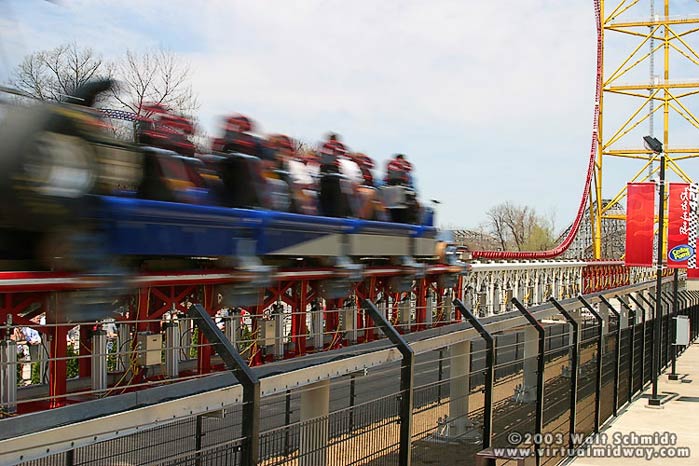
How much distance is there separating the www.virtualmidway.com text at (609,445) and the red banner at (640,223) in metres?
8.33

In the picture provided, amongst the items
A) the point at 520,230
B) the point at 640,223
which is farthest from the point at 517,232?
the point at 640,223

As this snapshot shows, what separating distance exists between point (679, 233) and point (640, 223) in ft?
6.10

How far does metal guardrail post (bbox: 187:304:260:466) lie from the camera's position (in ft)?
14.3

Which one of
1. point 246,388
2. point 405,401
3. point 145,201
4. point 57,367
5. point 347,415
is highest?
point 145,201

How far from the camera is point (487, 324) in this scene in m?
11.3

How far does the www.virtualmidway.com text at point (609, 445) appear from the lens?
31.0ft

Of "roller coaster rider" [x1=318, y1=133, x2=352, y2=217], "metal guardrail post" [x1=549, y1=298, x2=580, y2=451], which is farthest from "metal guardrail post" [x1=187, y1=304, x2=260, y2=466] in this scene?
"metal guardrail post" [x1=549, y1=298, x2=580, y2=451]

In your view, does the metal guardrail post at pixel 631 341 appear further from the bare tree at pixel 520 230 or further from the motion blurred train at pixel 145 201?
the bare tree at pixel 520 230

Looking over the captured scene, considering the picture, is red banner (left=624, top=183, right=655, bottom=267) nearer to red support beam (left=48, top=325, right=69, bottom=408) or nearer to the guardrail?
the guardrail

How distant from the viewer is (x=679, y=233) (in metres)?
18.9

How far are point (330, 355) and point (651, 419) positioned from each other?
358 inches

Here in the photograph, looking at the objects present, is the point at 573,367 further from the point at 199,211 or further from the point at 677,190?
the point at 677,190

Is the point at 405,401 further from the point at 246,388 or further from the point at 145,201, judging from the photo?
the point at 145,201

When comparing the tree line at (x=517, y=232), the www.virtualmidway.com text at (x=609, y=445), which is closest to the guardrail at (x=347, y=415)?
the www.virtualmidway.com text at (x=609, y=445)
